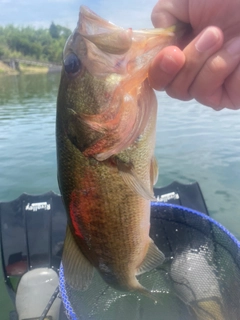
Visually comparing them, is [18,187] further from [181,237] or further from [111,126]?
[111,126]

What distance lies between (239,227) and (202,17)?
14.2 feet

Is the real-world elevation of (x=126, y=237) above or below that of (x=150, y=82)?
below

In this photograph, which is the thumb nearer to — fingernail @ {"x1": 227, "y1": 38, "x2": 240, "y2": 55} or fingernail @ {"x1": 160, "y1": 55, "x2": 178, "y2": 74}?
fingernail @ {"x1": 160, "y1": 55, "x2": 178, "y2": 74}

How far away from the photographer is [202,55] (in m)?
1.50

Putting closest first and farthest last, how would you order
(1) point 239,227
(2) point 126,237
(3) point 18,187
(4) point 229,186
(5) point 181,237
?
(2) point 126,237 → (5) point 181,237 → (1) point 239,227 → (4) point 229,186 → (3) point 18,187

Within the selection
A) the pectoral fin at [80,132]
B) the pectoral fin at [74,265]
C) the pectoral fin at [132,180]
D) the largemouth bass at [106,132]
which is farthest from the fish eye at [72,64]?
the pectoral fin at [74,265]

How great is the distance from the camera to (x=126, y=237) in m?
1.74

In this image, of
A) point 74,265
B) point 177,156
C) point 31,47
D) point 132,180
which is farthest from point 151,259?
point 31,47

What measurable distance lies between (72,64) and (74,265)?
3.35ft

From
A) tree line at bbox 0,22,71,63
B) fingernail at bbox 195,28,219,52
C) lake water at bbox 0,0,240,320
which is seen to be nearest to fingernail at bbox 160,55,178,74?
fingernail at bbox 195,28,219,52

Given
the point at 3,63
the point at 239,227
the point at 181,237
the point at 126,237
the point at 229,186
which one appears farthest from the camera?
the point at 3,63

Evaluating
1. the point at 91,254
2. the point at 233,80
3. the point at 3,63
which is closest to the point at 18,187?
the point at 91,254

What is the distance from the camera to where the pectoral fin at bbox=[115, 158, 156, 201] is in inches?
61.5

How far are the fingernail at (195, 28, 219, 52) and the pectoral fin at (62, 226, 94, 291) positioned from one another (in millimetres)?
1094
